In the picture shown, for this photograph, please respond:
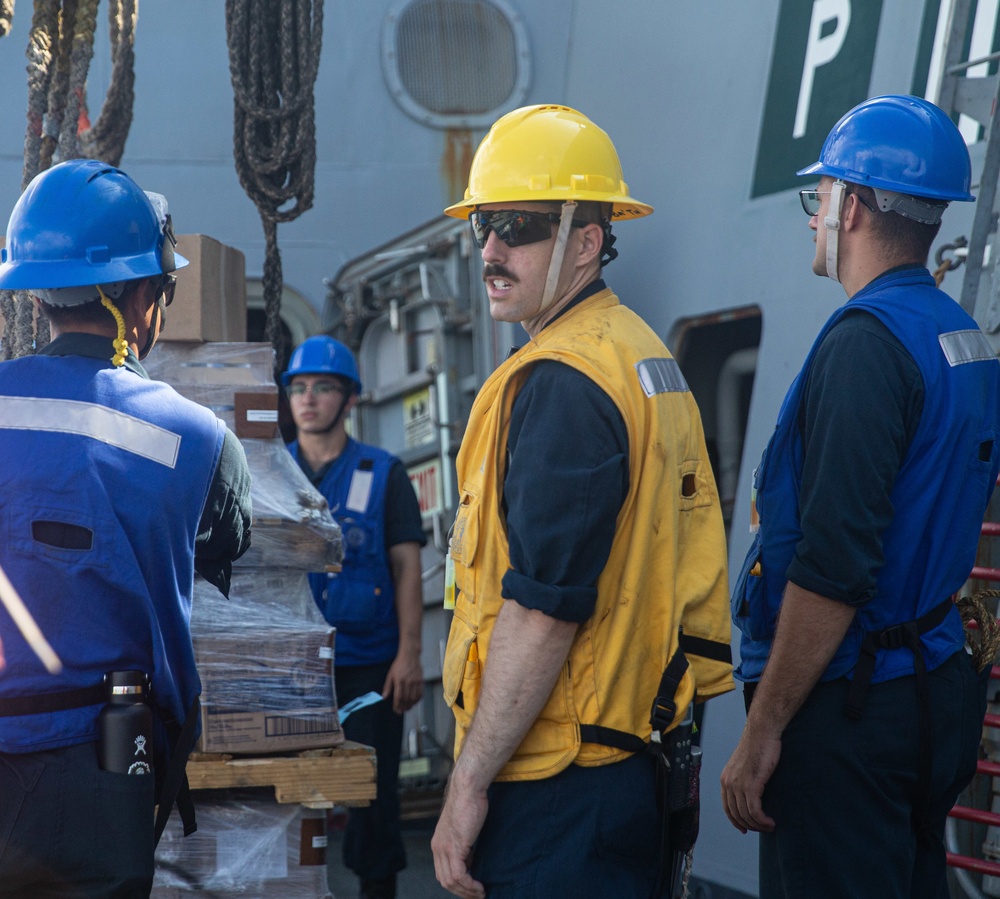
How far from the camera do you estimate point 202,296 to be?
145 inches

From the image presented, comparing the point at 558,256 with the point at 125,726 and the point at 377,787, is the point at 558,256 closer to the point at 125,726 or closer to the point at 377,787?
the point at 125,726

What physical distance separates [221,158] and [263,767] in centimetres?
418

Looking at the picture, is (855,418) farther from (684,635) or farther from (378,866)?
(378,866)

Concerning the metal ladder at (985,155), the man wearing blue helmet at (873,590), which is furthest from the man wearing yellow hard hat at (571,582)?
the metal ladder at (985,155)

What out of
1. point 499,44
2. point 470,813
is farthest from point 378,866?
point 499,44

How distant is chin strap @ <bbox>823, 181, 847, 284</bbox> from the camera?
250cm

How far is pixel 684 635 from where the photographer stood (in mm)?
2354

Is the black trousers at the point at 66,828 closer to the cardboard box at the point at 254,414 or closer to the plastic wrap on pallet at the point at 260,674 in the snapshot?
the plastic wrap on pallet at the point at 260,674

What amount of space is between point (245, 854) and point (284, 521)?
900 millimetres

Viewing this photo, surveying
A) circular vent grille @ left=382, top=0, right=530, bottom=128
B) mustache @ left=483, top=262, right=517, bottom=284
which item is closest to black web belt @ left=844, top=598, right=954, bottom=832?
mustache @ left=483, top=262, right=517, bottom=284

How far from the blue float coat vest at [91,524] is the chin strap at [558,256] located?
27.1 inches

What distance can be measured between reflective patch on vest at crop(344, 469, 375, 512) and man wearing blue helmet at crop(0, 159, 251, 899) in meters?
2.43

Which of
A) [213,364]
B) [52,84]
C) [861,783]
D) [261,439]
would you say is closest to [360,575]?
[261,439]

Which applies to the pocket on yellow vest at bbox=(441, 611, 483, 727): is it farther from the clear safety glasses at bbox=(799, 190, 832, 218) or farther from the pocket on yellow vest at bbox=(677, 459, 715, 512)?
the clear safety glasses at bbox=(799, 190, 832, 218)
